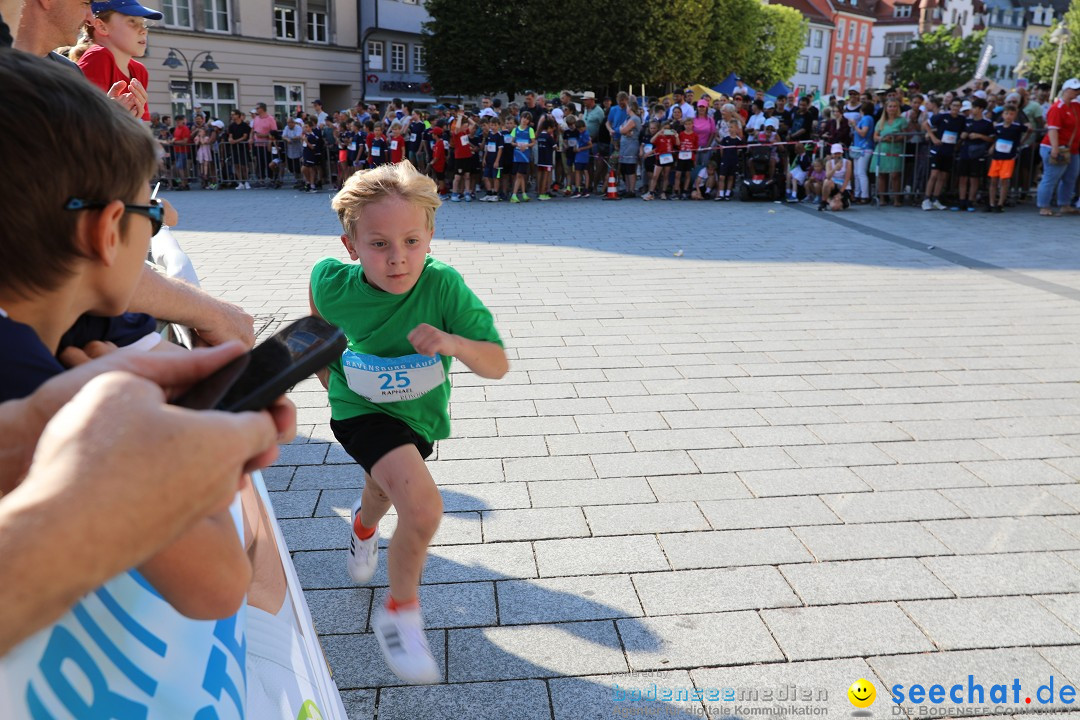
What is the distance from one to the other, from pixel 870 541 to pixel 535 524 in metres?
1.38

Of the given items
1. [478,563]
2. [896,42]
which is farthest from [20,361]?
[896,42]

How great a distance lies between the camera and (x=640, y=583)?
126 inches

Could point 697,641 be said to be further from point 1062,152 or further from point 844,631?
point 1062,152

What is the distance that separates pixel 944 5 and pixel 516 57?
8499cm

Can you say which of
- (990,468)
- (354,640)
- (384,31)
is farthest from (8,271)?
(384,31)

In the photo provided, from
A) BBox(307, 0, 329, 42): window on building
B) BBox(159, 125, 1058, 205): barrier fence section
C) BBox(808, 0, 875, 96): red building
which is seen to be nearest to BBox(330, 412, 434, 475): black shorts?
BBox(159, 125, 1058, 205): barrier fence section

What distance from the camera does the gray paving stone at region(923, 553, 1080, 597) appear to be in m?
3.13

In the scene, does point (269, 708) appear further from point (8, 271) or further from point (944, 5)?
point (944, 5)

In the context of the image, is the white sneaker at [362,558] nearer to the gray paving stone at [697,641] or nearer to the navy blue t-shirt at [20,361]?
the gray paving stone at [697,641]

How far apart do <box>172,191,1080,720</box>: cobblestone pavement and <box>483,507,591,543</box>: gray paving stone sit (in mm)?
11

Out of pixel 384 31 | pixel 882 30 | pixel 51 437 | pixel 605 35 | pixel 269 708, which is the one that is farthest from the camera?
pixel 882 30

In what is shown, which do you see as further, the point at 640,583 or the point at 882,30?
the point at 882,30

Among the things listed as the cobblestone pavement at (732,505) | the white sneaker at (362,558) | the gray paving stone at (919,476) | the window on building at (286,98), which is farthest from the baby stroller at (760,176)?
the window on building at (286,98)

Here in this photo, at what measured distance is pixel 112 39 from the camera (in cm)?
554
